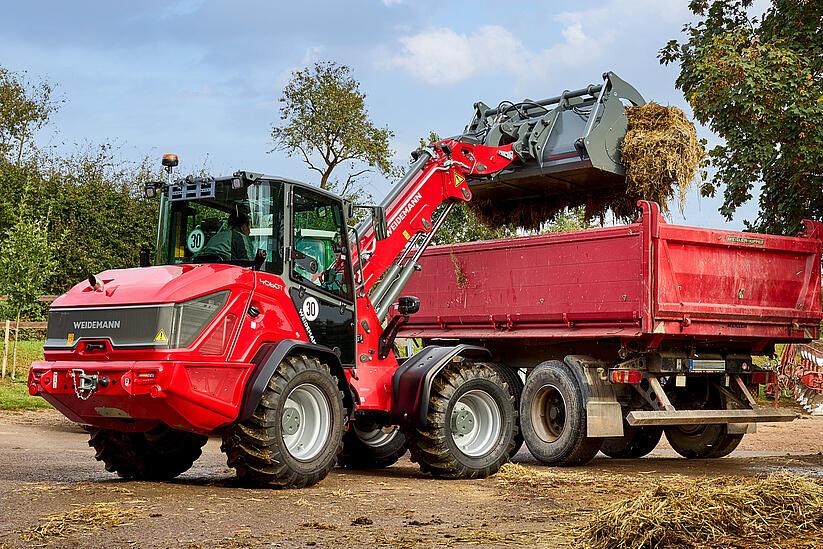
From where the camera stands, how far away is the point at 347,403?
1049 cm

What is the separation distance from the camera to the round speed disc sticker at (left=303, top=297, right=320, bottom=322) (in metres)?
10.4

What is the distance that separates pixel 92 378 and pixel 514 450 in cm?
473

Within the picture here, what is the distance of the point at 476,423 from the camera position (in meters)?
11.6

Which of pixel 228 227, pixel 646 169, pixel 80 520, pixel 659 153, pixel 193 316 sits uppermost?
pixel 659 153

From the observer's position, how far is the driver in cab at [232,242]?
10.2m

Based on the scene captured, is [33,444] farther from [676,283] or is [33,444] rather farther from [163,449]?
[676,283]

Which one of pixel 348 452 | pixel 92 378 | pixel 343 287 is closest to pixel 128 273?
pixel 92 378

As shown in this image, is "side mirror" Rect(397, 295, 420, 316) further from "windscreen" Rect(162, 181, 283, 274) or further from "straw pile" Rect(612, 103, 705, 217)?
"straw pile" Rect(612, 103, 705, 217)

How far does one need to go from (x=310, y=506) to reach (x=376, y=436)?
378 cm

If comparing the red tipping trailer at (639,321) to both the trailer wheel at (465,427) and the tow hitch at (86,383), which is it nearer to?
the trailer wheel at (465,427)

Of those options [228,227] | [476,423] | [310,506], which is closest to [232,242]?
[228,227]

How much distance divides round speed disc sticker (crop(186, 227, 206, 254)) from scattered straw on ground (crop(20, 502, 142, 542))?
2.87 meters

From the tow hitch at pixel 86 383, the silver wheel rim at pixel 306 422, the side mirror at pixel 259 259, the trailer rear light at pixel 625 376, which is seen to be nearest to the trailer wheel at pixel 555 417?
the trailer rear light at pixel 625 376

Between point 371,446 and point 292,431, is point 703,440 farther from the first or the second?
point 292,431
